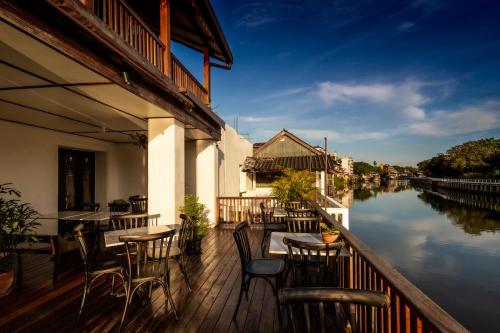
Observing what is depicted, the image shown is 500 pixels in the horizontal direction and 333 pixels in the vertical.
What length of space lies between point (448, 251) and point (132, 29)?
53.1 feet

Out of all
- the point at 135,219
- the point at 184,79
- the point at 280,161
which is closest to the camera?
the point at 135,219

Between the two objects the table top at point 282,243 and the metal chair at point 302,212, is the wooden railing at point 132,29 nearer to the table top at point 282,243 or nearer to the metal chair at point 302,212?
the table top at point 282,243

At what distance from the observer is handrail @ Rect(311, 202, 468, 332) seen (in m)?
1.11

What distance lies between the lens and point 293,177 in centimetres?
618

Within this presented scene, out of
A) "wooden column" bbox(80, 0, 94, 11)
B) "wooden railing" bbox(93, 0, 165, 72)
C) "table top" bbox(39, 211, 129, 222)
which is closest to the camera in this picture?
"wooden column" bbox(80, 0, 94, 11)

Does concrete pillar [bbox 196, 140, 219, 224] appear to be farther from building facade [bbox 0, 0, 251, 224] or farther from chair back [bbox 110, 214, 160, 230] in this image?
chair back [bbox 110, 214, 160, 230]

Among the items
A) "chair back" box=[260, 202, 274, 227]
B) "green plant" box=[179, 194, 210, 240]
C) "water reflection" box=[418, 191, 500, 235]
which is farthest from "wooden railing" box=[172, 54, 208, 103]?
"water reflection" box=[418, 191, 500, 235]

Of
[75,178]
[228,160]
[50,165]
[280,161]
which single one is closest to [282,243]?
Answer: [50,165]

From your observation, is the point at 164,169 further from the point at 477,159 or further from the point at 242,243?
the point at 477,159

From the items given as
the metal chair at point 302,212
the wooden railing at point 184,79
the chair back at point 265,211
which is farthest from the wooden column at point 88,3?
the chair back at point 265,211

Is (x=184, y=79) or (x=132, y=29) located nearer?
(x=132, y=29)

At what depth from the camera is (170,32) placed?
507 centimetres

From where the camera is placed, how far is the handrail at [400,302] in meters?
1.11

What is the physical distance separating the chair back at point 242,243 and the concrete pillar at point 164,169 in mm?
1878
